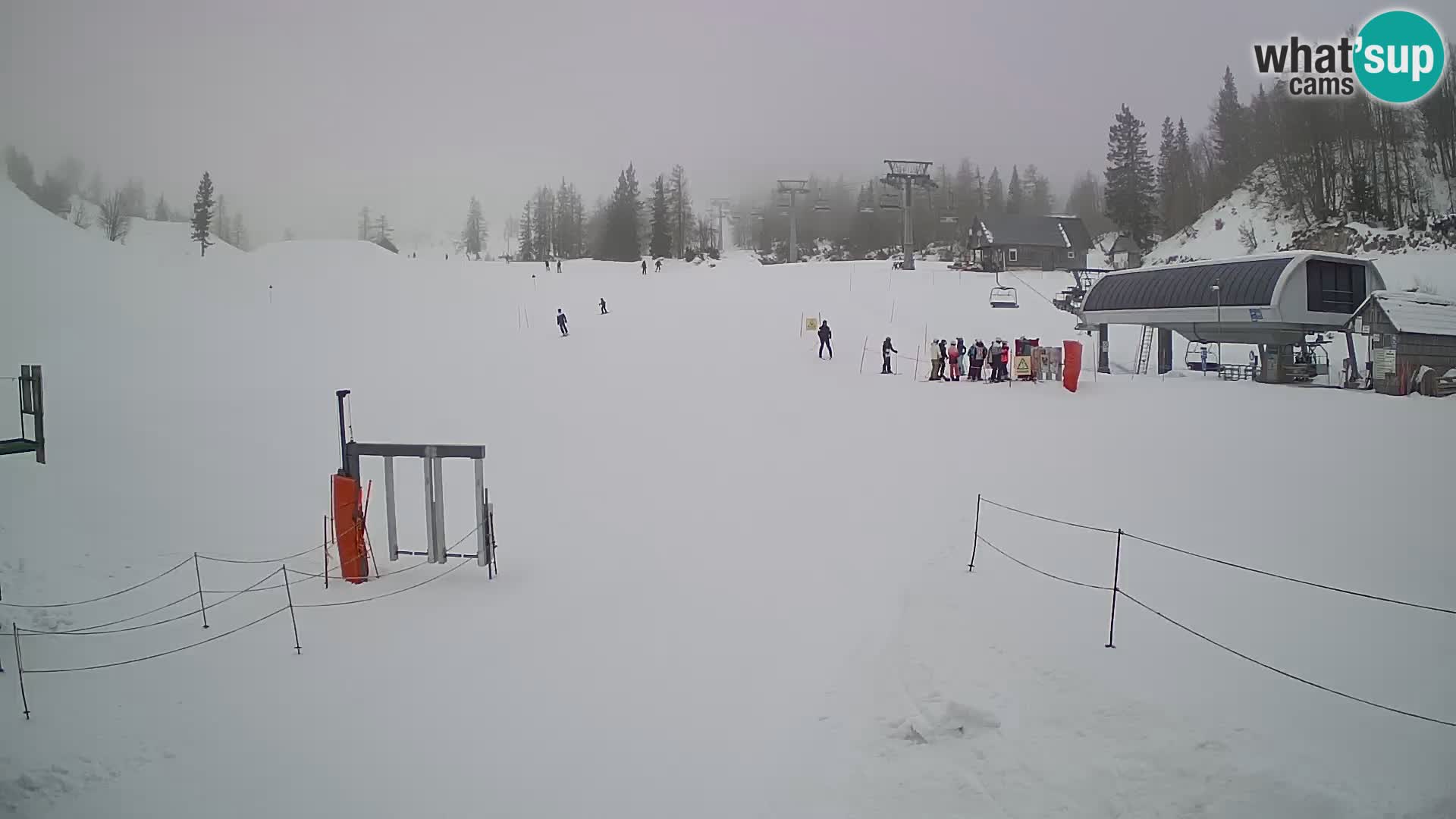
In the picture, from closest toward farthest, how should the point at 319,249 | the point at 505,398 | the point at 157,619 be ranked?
the point at 157,619 < the point at 505,398 < the point at 319,249

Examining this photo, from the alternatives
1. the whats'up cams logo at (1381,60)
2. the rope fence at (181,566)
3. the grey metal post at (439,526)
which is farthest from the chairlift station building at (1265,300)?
the rope fence at (181,566)

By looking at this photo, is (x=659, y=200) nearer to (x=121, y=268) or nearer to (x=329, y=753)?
(x=121, y=268)

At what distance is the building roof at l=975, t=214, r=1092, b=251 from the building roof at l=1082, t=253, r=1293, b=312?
33162 mm

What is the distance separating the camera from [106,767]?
7074 mm

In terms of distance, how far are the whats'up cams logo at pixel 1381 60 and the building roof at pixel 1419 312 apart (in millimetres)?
5148

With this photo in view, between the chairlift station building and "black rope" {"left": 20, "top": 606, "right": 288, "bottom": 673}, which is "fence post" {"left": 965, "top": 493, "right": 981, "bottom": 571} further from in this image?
the chairlift station building

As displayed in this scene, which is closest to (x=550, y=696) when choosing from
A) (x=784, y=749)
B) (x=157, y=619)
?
(x=784, y=749)

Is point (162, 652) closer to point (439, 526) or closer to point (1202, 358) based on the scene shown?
point (439, 526)

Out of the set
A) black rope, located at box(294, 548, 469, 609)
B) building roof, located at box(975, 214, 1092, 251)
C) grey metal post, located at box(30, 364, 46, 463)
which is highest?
building roof, located at box(975, 214, 1092, 251)

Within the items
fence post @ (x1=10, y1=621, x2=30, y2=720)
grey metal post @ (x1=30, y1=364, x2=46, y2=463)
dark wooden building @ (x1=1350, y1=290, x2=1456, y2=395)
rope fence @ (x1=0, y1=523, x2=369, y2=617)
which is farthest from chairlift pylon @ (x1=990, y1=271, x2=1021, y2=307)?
fence post @ (x1=10, y1=621, x2=30, y2=720)

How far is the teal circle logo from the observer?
26.5ft

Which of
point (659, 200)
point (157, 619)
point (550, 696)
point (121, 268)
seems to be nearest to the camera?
point (550, 696)

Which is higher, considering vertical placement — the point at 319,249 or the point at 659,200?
the point at 659,200

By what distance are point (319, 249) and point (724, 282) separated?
2871 cm
